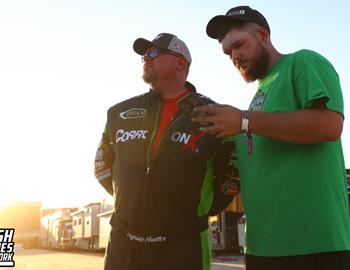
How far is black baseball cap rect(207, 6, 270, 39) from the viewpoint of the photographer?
2.89m

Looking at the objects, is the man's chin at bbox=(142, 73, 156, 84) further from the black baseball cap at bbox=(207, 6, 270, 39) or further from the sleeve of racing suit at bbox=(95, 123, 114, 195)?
the black baseball cap at bbox=(207, 6, 270, 39)

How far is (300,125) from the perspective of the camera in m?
2.29

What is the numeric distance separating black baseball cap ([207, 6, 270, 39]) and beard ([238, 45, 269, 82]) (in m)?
0.20

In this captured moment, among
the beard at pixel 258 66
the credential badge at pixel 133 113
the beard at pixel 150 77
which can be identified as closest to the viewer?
the beard at pixel 258 66

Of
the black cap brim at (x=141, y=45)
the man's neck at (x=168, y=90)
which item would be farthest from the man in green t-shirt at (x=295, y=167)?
the black cap brim at (x=141, y=45)

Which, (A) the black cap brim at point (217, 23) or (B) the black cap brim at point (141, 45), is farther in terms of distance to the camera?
(B) the black cap brim at point (141, 45)

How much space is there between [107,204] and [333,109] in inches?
1114

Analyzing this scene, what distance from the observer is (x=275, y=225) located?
245 cm

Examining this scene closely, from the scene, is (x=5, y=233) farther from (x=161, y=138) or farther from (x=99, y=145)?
(x=161, y=138)

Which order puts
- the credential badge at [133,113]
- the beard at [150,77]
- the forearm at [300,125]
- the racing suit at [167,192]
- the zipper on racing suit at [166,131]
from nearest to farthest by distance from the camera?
1. the forearm at [300,125]
2. the racing suit at [167,192]
3. the zipper on racing suit at [166,131]
4. the credential badge at [133,113]
5. the beard at [150,77]

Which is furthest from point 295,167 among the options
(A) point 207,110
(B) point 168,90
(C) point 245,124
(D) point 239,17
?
(B) point 168,90

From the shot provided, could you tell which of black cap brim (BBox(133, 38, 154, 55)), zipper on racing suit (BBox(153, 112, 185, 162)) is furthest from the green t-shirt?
black cap brim (BBox(133, 38, 154, 55))

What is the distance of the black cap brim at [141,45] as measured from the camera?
3826 millimetres

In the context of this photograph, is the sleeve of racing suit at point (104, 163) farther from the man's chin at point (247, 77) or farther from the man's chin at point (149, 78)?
the man's chin at point (247, 77)
